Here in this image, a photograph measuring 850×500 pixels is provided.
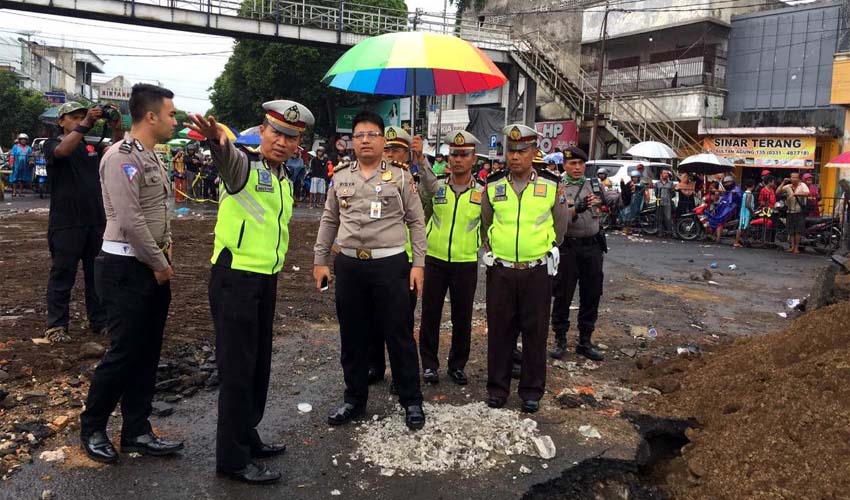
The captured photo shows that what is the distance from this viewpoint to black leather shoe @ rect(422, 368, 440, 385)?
4793 mm

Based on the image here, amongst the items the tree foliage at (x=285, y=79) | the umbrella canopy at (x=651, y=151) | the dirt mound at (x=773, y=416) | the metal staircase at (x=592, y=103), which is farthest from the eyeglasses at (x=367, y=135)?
the tree foliage at (x=285, y=79)

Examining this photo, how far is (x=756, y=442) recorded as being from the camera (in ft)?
11.5

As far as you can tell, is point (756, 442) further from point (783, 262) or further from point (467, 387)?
point (783, 262)

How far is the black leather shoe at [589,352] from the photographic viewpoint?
5.61 meters

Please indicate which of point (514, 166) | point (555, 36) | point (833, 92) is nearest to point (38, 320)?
point (514, 166)

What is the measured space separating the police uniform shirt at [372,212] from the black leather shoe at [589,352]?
2360 mm

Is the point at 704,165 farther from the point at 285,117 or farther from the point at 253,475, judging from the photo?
the point at 253,475

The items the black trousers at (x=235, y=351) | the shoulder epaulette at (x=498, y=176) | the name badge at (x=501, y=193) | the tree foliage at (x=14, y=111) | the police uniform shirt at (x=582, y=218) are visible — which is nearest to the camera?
the black trousers at (x=235, y=351)

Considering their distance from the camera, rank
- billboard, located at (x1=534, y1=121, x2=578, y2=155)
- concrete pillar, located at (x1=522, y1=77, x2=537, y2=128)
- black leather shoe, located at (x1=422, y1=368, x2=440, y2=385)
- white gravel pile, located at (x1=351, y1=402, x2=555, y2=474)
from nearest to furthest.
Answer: white gravel pile, located at (x1=351, y1=402, x2=555, y2=474), black leather shoe, located at (x1=422, y1=368, x2=440, y2=385), billboard, located at (x1=534, y1=121, x2=578, y2=155), concrete pillar, located at (x1=522, y1=77, x2=537, y2=128)

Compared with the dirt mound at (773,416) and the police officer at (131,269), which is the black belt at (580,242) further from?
the police officer at (131,269)

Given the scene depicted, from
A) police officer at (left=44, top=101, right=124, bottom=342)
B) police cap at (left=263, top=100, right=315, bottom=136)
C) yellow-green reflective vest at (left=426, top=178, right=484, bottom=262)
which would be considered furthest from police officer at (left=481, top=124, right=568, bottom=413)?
police officer at (left=44, top=101, right=124, bottom=342)

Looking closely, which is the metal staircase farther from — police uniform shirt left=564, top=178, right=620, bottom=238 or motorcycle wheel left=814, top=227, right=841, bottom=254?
police uniform shirt left=564, top=178, right=620, bottom=238

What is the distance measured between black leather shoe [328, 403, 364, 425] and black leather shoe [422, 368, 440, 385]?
0.78 metres

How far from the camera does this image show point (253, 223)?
10.5 feet
